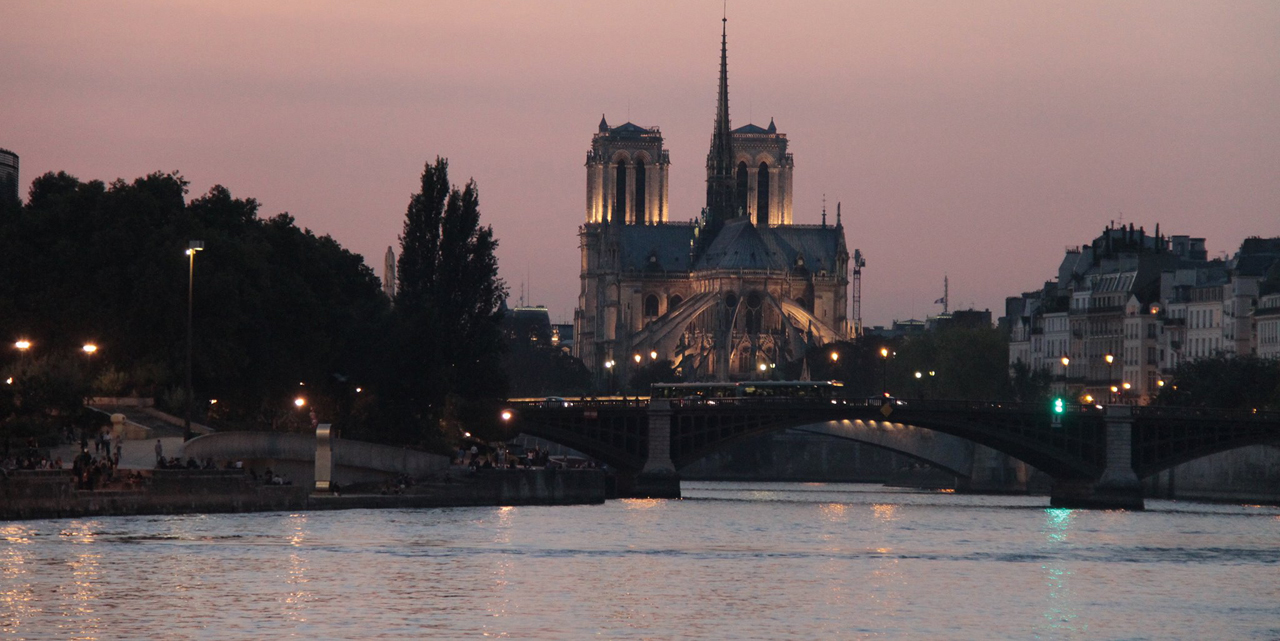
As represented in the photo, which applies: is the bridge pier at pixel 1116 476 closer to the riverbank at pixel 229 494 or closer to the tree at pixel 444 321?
the riverbank at pixel 229 494

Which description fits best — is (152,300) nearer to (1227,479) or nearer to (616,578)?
(616,578)

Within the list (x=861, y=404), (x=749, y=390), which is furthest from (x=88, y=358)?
(x=749, y=390)

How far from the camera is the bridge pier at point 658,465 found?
105938mm

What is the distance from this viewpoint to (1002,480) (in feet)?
421

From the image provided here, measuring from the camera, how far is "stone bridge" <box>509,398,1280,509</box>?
10239cm

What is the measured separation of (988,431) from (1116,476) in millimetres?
5117

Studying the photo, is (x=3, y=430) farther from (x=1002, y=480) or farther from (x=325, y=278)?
(x=1002, y=480)

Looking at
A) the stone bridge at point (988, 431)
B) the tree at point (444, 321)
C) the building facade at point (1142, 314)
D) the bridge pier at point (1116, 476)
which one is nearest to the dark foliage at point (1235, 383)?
the building facade at point (1142, 314)

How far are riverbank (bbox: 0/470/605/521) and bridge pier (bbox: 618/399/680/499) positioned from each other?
10.4 meters

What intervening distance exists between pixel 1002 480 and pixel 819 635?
279 feet

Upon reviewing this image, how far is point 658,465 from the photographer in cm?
10669

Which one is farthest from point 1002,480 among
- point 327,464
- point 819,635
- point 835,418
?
point 819,635

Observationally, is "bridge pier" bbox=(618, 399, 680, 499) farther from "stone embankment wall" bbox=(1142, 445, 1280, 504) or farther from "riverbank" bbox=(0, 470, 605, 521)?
"stone embankment wall" bbox=(1142, 445, 1280, 504)

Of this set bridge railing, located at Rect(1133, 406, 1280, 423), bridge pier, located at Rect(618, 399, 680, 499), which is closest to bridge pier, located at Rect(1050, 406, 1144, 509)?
bridge railing, located at Rect(1133, 406, 1280, 423)
